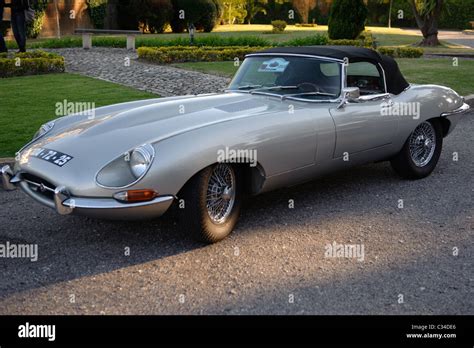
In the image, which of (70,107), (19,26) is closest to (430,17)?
(19,26)

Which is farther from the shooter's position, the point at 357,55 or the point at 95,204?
the point at 357,55

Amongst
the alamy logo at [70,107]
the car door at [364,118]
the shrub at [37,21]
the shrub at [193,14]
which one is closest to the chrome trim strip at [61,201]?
the car door at [364,118]

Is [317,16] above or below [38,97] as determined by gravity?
above

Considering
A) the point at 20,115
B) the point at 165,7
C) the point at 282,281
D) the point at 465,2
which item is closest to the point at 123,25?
the point at 165,7

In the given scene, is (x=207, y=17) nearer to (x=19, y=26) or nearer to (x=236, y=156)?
(x=19, y=26)

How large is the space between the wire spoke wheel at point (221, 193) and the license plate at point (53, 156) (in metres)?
1.02

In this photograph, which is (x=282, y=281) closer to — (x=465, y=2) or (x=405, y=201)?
(x=405, y=201)

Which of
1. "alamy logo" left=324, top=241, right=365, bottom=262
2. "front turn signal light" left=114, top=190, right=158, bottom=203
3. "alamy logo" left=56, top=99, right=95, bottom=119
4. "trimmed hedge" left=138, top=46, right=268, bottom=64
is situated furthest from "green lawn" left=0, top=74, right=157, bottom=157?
"alamy logo" left=324, top=241, right=365, bottom=262

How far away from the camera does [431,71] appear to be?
14.7m

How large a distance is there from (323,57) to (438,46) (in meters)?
21.6

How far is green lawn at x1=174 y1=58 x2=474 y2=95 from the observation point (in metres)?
12.6
